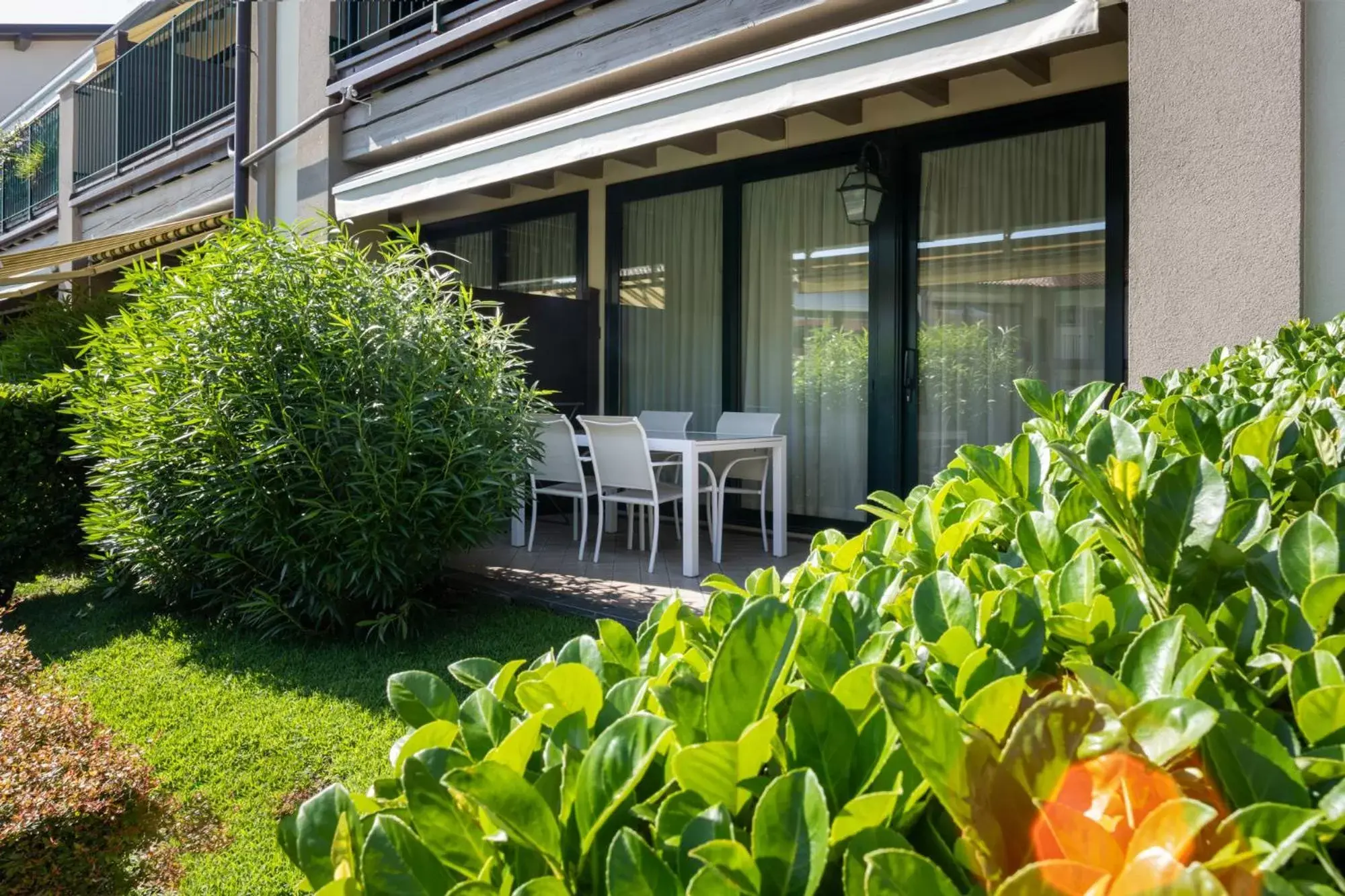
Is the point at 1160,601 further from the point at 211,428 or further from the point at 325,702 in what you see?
the point at 211,428

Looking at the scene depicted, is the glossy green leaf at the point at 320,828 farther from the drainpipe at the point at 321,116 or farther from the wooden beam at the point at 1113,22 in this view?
the drainpipe at the point at 321,116

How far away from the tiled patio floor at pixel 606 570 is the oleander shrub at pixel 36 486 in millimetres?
2596

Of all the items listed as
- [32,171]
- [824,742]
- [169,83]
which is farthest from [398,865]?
[32,171]

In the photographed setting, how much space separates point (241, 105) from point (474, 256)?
9.62 feet

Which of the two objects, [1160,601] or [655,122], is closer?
[1160,601]

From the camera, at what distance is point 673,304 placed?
870 cm

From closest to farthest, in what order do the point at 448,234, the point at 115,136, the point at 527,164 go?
the point at 527,164 → the point at 448,234 → the point at 115,136

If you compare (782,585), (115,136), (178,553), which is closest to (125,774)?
(782,585)

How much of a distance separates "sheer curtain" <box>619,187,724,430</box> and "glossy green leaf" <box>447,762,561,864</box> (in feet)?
25.6

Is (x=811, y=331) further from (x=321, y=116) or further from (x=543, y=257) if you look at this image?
(x=321, y=116)

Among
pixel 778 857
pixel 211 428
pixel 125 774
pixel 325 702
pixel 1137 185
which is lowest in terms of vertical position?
pixel 325 702

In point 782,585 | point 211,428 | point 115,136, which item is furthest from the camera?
point 115,136

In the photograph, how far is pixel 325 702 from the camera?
3955 millimetres

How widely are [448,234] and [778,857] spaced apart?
1124 cm
